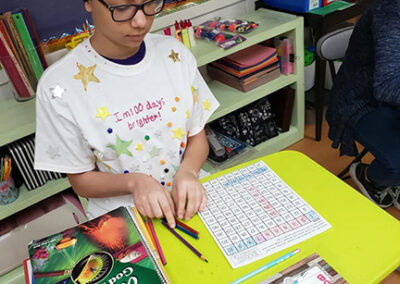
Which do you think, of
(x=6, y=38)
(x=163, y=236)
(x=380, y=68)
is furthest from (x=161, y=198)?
(x=6, y=38)

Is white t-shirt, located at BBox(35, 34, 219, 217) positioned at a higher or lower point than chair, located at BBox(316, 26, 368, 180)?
higher

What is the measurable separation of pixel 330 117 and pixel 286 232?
0.97 meters

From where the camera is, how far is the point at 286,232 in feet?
2.08

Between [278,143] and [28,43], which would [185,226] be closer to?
[28,43]

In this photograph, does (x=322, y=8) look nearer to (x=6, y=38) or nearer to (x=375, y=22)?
(x=375, y=22)

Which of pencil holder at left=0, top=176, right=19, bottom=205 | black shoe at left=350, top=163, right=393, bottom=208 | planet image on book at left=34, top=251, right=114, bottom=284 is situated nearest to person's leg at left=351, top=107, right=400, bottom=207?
black shoe at left=350, top=163, right=393, bottom=208

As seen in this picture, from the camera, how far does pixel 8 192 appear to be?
51.0 inches

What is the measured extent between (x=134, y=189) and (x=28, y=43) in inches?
32.3

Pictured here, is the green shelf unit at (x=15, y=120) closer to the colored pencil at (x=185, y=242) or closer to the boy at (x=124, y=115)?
the boy at (x=124, y=115)

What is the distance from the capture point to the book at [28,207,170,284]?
51cm

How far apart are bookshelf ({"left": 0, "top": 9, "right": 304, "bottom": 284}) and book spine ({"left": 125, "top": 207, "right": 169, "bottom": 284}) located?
74cm

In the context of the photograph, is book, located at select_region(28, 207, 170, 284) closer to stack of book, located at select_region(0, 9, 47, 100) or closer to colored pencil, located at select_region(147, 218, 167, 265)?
colored pencil, located at select_region(147, 218, 167, 265)

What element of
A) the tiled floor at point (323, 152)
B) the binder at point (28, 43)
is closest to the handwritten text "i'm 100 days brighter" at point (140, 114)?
the binder at point (28, 43)

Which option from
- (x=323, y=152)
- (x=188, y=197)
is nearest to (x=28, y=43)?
(x=188, y=197)
